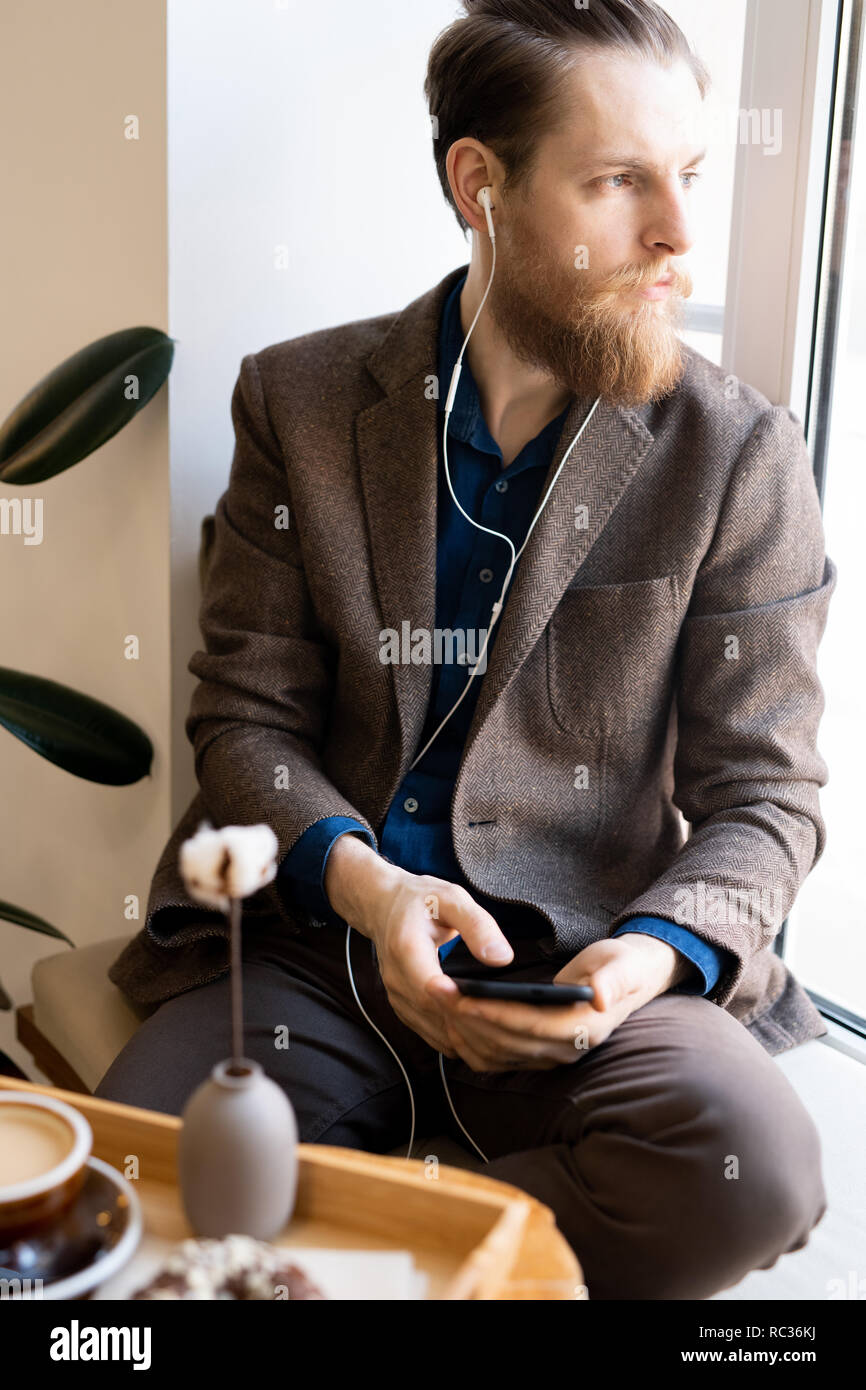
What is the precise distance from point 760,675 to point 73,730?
A: 0.88 meters

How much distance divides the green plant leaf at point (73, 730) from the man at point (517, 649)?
0.25 m

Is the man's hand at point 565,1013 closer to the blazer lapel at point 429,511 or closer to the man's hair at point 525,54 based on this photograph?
the blazer lapel at point 429,511

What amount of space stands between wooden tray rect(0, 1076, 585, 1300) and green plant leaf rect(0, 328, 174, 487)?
0.95 m

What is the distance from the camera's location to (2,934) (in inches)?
84.7

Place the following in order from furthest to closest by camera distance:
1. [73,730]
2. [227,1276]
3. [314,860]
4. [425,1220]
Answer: [73,730] < [314,860] < [425,1220] < [227,1276]

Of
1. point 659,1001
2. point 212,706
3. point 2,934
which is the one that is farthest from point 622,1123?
point 2,934

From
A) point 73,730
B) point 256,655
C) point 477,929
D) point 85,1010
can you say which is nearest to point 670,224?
point 256,655

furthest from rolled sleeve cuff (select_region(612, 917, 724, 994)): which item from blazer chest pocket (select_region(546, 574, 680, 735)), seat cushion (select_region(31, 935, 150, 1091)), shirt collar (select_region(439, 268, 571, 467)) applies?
seat cushion (select_region(31, 935, 150, 1091))

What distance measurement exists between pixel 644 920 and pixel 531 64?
852 mm

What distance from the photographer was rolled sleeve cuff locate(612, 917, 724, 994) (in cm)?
114

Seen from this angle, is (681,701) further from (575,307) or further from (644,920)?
(575,307)

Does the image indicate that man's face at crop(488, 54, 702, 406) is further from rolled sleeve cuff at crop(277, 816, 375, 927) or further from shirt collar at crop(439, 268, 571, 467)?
rolled sleeve cuff at crop(277, 816, 375, 927)

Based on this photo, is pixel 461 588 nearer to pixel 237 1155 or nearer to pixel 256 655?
pixel 256 655

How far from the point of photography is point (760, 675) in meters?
1.27
